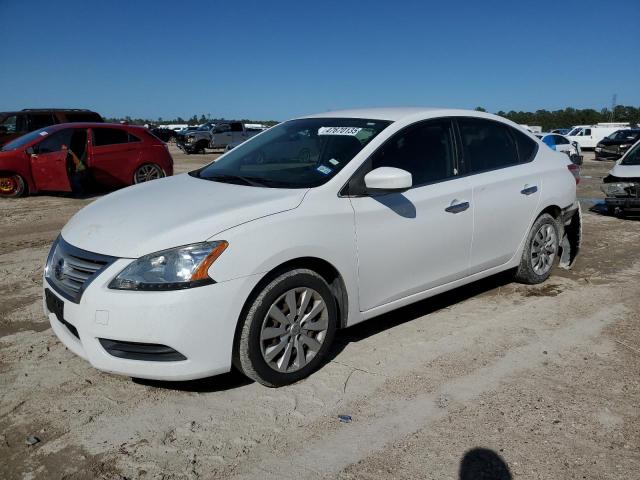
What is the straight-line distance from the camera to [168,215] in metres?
3.27

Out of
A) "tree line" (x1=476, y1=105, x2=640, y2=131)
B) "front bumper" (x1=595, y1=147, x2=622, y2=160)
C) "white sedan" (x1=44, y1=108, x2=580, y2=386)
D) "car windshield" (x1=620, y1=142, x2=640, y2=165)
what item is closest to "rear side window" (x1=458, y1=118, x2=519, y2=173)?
"white sedan" (x1=44, y1=108, x2=580, y2=386)

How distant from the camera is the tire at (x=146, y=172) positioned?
39.2 ft

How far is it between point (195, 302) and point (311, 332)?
2.78ft

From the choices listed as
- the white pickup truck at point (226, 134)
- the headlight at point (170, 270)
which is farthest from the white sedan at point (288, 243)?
the white pickup truck at point (226, 134)

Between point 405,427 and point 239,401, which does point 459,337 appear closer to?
point 405,427

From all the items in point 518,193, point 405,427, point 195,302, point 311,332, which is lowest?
point 405,427

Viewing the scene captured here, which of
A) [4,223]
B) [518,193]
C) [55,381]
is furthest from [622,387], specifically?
[4,223]

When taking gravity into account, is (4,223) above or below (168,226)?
below

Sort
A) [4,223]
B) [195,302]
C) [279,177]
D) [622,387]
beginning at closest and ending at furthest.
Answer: [195,302] < [622,387] < [279,177] < [4,223]

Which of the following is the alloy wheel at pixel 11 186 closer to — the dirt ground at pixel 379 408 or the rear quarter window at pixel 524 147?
the dirt ground at pixel 379 408

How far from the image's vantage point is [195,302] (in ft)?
9.50

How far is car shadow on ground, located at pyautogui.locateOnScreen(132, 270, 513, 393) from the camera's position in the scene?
3.42 m

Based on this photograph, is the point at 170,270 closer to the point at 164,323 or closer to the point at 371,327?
the point at 164,323

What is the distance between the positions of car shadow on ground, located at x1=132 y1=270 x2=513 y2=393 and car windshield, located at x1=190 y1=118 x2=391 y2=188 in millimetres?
1279
